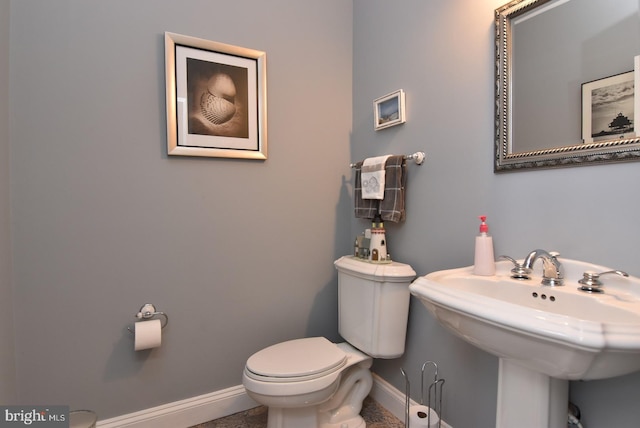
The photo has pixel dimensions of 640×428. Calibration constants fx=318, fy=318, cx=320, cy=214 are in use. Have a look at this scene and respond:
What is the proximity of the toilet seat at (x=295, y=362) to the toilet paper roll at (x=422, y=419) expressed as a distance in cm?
33

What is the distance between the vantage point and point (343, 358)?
4.64 feet

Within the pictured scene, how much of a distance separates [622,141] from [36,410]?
2.23 m

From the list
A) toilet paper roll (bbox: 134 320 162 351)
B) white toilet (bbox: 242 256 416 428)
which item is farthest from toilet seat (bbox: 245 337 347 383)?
toilet paper roll (bbox: 134 320 162 351)

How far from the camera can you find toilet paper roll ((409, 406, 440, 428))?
1189mm

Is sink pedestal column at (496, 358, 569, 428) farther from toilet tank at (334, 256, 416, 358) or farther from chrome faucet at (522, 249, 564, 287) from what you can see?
toilet tank at (334, 256, 416, 358)

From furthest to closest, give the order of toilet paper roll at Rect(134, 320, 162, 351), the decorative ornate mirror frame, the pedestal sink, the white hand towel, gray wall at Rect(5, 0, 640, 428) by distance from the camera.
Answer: the white hand towel < toilet paper roll at Rect(134, 320, 162, 351) < gray wall at Rect(5, 0, 640, 428) < the decorative ornate mirror frame < the pedestal sink

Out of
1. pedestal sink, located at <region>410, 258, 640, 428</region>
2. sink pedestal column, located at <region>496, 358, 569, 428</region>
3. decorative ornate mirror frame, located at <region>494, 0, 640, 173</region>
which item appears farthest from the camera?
decorative ornate mirror frame, located at <region>494, 0, 640, 173</region>

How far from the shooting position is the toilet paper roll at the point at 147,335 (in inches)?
54.7

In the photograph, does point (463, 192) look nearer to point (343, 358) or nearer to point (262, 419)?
point (343, 358)

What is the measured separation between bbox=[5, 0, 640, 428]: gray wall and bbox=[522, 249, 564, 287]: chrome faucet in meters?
0.07
